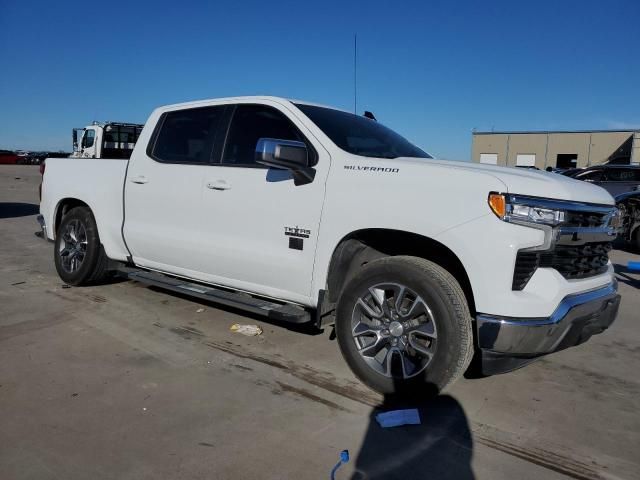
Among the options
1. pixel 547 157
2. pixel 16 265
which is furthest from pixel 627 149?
pixel 16 265

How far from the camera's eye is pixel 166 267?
16.1 feet

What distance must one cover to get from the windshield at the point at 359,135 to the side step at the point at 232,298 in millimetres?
1265

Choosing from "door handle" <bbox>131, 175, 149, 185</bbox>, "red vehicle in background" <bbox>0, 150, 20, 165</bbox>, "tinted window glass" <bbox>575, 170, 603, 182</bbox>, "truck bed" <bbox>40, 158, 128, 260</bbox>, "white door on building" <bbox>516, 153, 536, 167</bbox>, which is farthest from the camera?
"red vehicle in background" <bbox>0, 150, 20, 165</bbox>

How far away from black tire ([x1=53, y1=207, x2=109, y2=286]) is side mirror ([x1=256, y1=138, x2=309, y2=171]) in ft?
9.39

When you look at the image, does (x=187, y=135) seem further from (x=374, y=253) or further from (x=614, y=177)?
(x=614, y=177)

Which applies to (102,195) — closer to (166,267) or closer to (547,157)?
(166,267)

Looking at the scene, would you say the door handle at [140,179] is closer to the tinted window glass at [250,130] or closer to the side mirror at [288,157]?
the tinted window glass at [250,130]

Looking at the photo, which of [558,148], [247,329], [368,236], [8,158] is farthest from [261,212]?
[8,158]

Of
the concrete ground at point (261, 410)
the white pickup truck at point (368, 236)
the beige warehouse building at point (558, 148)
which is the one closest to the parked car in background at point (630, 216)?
the concrete ground at point (261, 410)

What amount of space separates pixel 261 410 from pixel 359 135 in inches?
89.2

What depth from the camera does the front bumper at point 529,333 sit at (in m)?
→ 2.93

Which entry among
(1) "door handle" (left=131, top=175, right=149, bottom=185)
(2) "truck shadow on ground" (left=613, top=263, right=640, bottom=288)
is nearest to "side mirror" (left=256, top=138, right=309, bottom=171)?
(1) "door handle" (left=131, top=175, right=149, bottom=185)

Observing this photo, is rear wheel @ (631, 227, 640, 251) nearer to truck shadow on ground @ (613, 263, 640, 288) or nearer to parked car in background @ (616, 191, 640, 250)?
parked car in background @ (616, 191, 640, 250)

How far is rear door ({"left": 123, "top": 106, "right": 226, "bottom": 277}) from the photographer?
178 inches
